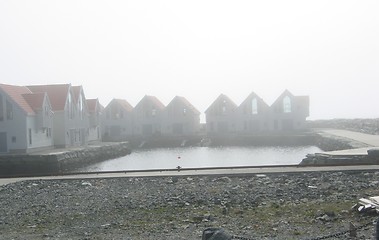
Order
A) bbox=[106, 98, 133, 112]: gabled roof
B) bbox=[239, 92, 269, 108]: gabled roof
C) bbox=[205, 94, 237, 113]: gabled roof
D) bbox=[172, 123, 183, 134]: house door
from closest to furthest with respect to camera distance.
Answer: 1. bbox=[239, 92, 269, 108]: gabled roof
2. bbox=[172, 123, 183, 134]: house door
3. bbox=[205, 94, 237, 113]: gabled roof
4. bbox=[106, 98, 133, 112]: gabled roof

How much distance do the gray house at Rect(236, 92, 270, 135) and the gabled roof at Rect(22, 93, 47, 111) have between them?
35.5 m

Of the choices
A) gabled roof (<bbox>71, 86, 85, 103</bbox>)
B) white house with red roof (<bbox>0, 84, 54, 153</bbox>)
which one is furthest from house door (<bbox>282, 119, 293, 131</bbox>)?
white house with red roof (<bbox>0, 84, 54, 153</bbox>)

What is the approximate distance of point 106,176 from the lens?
22.8 meters

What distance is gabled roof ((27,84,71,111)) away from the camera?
163ft

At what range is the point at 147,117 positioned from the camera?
7531 centimetres

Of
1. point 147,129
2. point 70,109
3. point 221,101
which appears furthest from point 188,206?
point 147,129

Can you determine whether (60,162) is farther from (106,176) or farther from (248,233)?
(248,233)

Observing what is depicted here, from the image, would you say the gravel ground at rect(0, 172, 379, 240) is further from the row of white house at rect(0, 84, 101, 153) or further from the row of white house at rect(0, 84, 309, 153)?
the row of white house at rect(0, 84, 309, 153)

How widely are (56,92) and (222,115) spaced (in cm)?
3017

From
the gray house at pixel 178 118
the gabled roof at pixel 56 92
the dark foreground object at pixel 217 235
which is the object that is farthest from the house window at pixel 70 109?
the dark foreground object at pixel 217 235

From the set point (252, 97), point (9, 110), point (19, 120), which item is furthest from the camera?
point (252, 97)

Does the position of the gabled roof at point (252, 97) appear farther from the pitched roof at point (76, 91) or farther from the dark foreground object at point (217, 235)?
the dark foreground object at point (217, 235)

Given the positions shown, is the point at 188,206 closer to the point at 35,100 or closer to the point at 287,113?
the point at 35,100

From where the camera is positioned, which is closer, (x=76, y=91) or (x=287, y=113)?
(x=76, y=91)
